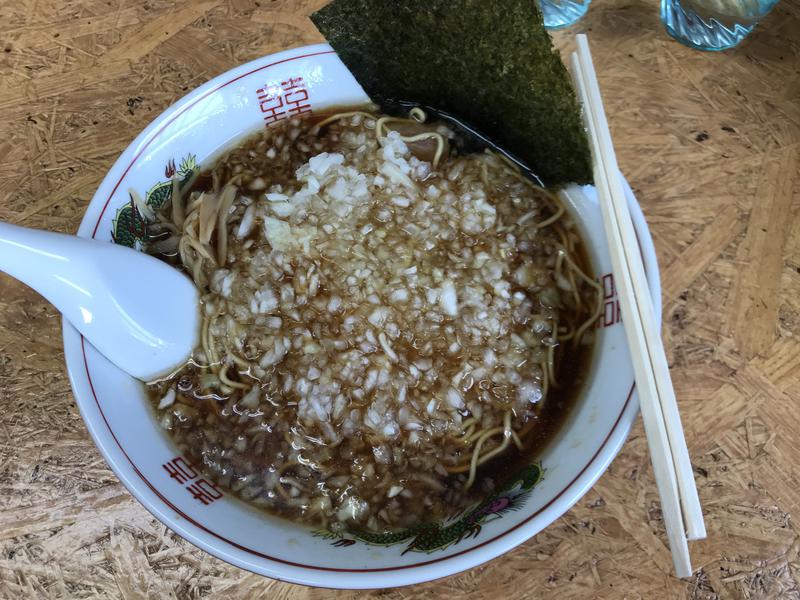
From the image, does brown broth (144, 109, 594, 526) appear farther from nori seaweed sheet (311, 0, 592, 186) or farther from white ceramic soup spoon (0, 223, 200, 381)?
nori seaweed sheet (311, 0, 592, 186)

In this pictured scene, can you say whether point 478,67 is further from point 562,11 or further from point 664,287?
point 664,287

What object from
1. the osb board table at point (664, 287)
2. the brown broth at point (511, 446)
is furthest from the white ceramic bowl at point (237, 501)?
the osb board table at point (664, 287)

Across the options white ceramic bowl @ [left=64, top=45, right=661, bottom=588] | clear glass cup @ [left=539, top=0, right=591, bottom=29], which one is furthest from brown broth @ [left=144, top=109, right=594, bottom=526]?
clear glass cup @ [left=539, top=0, right=591, bottom=29]

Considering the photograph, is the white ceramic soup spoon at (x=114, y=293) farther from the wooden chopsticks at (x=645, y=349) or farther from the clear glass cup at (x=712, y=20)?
the clear glass cup at (x=712, y=20)

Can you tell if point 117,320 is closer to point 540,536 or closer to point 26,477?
point 26,477

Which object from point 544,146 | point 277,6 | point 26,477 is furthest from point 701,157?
point 26,477

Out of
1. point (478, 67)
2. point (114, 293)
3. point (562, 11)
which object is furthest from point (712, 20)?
point (114, 293)

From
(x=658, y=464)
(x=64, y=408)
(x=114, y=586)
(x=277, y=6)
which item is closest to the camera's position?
(x=658, y=464)
